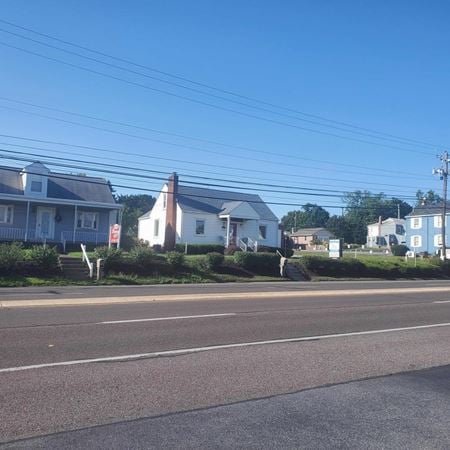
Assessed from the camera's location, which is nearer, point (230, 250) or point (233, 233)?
point (230, 250)

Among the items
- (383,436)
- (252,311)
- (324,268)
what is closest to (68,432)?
(383,436)

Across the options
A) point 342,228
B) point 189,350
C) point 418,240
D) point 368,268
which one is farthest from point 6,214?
point 342,228

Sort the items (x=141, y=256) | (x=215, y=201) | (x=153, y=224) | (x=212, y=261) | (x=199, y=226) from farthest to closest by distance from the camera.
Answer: (x=153, y=224)
(x=215, y=201)
(x=199, y=226)
(x=212, y=261)
(x=141, y=256)

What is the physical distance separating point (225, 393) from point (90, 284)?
19644mm

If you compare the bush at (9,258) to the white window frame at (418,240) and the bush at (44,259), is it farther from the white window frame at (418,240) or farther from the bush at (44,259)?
the white window frame at (418,240)

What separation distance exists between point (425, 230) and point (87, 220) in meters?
50.4

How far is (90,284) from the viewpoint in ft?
80.9

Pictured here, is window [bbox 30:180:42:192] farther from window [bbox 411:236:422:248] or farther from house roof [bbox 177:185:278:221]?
window [bbox 411:236:422:248]

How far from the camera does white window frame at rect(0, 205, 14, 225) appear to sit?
1463 inches

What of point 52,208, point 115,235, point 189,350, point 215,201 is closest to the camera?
point 189,350

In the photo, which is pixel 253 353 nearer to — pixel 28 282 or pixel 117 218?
pixel 28 282

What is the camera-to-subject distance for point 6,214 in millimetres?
37344

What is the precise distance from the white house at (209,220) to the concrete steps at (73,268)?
617 inches

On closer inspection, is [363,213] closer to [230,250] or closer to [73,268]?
[230,250]
